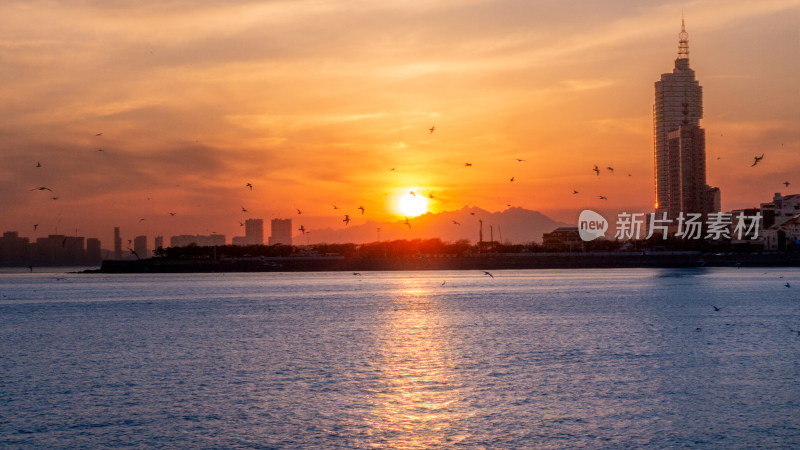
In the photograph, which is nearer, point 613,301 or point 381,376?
point 381,376

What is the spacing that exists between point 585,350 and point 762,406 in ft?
48.8

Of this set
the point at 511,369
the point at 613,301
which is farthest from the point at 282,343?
the point at 613,301

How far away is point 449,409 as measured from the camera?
2523 centimetres

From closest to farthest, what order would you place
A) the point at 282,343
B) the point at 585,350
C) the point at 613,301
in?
the point at 585,350, the point at 282,343, the point at 613,301

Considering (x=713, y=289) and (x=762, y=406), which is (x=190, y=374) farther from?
(x=713, y=289)

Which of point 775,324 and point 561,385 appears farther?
point 775,324

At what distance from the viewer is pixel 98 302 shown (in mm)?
92188

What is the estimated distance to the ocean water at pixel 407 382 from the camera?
73.3 ft

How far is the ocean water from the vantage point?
73.3 ft

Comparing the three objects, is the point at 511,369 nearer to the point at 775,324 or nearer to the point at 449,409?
the point at 449,409

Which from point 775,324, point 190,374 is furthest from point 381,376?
point 775,324

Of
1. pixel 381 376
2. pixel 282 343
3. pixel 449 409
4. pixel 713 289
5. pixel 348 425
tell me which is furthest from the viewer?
pixel 713 289

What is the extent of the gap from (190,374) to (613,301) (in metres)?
54.8

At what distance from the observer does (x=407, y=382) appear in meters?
30.7
